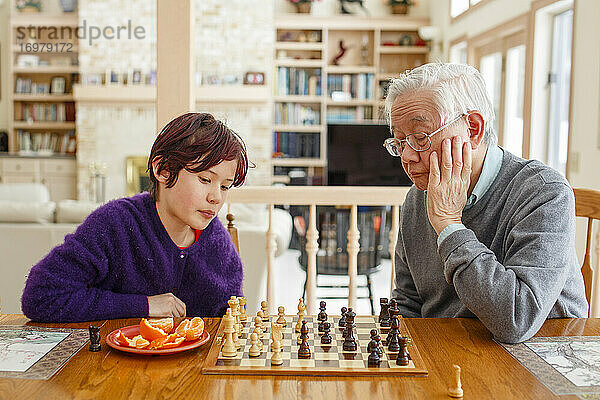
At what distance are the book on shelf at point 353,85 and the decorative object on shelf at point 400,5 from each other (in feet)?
Answer: 2.76

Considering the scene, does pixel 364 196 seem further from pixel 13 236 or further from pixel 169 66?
pixel 13 236

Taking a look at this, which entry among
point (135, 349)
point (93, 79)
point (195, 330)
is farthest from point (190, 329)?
point (93, 79)

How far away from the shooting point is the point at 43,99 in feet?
27.6

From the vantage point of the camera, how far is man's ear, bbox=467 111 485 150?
4.98 feet

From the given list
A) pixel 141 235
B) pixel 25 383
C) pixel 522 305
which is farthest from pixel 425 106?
pixel 25 383

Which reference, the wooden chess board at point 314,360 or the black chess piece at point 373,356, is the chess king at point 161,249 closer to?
the wooden chess board at point 314,360

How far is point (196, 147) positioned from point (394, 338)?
0.59m

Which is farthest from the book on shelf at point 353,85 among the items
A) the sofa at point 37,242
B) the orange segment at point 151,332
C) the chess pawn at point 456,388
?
the chess pawn at point 456,388

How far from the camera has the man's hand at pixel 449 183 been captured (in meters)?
1.44

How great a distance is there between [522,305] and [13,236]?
3.01 metres

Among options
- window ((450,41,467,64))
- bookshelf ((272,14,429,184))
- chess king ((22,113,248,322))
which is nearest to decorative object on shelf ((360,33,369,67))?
bookshelf ((272,14,429,184))

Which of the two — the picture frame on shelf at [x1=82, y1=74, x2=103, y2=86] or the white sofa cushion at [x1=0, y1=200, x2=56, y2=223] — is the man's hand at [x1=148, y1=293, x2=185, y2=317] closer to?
the white sofa cushion at [x1=0, y1=200, x2=56, y2=223]

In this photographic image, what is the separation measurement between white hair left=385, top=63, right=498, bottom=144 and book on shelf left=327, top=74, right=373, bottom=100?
6.39 m

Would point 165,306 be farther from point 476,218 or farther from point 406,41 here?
point 406,41
